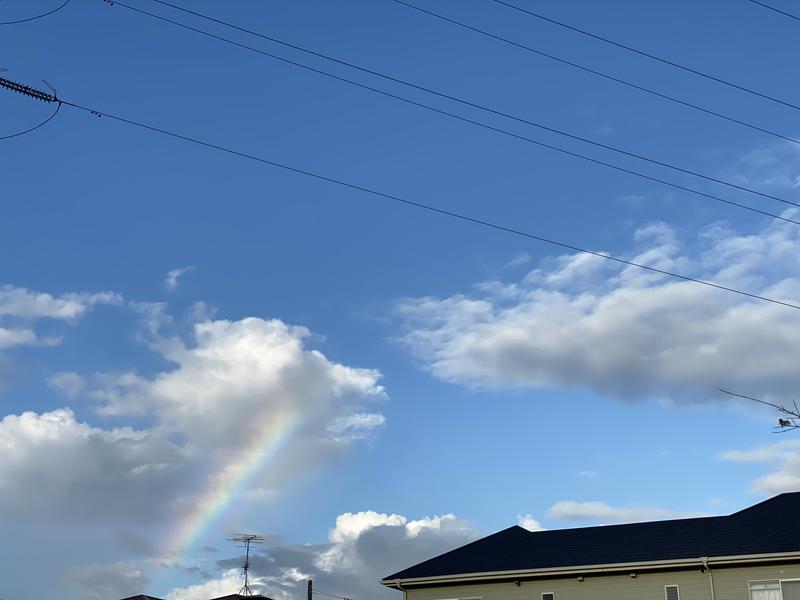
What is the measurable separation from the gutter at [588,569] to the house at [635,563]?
32mm

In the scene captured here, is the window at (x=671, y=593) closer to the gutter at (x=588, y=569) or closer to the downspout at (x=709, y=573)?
the gutter at (x=588, y=569)

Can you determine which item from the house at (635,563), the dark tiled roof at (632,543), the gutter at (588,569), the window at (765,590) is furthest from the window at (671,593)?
the window at (765,590)

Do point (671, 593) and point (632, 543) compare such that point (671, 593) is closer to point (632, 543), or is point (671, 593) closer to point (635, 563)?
point (635, 563)

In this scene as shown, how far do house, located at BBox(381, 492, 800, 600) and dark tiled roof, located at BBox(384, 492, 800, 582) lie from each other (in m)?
0.03

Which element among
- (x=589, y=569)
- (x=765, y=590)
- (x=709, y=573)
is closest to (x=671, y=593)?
(x=709, y=573)

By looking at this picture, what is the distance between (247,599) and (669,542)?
25637mm

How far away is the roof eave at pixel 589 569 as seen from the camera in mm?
29577

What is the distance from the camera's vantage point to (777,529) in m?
31.1

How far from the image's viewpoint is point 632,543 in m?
33.2

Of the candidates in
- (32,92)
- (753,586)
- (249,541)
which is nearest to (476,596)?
(753,586)

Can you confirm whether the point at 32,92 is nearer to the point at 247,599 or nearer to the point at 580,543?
the point at 580,543

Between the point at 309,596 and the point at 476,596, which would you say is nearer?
the point at 476,596

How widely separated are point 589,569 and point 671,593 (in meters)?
2.74

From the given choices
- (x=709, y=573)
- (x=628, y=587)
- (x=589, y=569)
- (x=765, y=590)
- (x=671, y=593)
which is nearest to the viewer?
(x=765, y=590)
